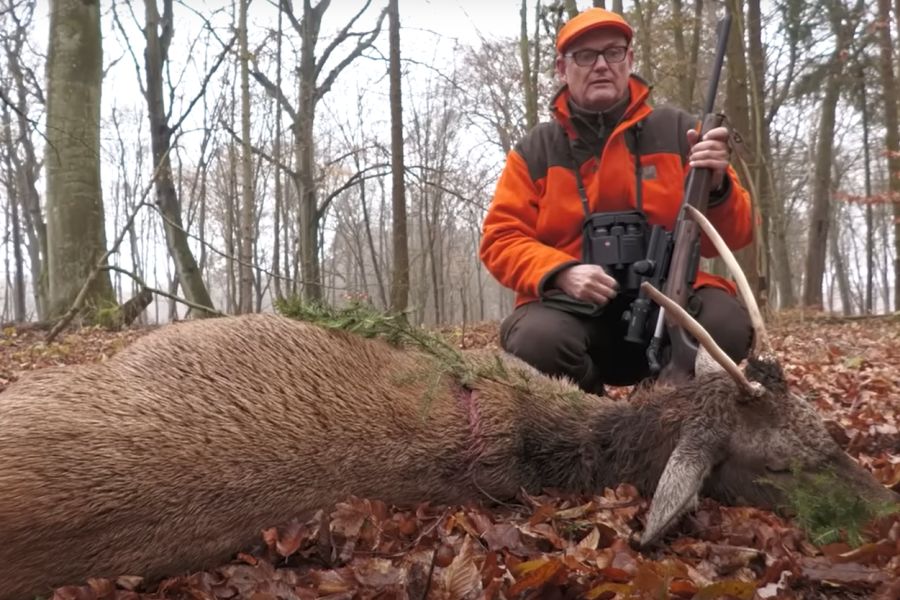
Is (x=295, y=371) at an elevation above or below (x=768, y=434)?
above

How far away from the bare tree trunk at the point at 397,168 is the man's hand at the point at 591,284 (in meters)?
6.98

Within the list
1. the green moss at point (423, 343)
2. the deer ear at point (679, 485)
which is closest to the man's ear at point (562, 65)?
the green moss at point (423, 343)

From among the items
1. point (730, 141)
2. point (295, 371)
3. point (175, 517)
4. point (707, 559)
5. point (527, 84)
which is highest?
point (527, 84)

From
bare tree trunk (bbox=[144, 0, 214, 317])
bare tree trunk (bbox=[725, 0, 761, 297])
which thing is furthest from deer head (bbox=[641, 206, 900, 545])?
bare tree trunk (bbox=[144, 0, 214, 317])

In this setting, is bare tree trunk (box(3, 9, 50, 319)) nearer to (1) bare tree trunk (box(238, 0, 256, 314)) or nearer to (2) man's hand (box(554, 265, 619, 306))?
(1) bare tree trunk (box(238, 0, 256, 314))

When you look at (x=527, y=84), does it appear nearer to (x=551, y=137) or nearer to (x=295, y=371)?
(x=551, y=137)

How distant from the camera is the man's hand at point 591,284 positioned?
13.3ft

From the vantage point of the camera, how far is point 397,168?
11203 millimetres

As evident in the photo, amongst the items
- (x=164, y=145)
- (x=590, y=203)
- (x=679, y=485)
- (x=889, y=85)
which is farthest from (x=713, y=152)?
(x=889, y=85)

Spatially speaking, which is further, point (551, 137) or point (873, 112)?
point (873, 112)

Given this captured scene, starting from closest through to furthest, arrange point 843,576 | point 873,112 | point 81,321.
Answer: point 843,576
point 81,321
point 873,112

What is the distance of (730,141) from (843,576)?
273 cm

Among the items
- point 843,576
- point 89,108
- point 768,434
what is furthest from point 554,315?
point 89,108

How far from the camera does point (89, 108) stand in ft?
35.9
